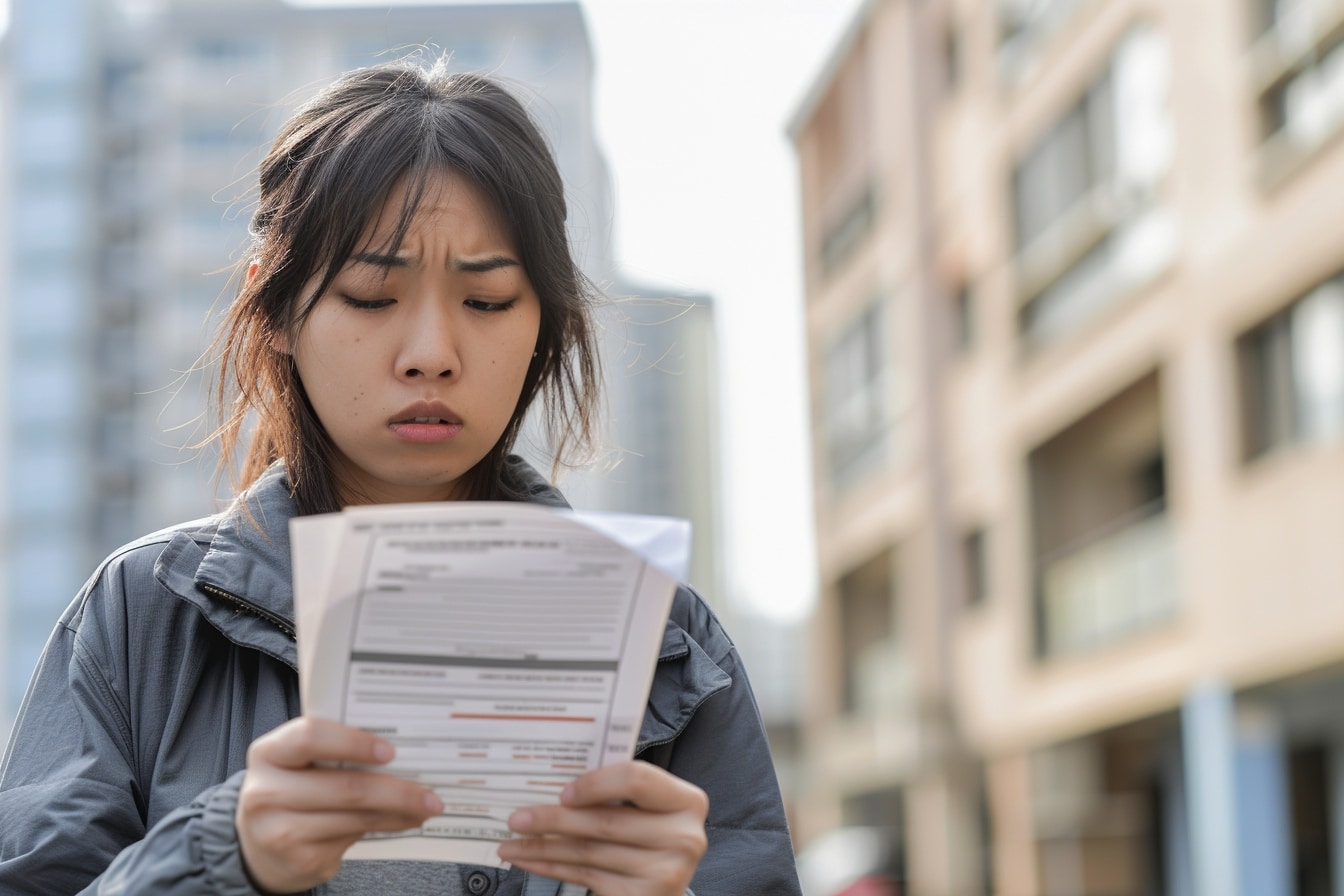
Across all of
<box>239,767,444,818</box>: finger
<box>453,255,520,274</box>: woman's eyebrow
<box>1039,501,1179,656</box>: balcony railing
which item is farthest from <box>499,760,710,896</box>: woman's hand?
<box>1039,501,1179,656</box>: balcony railing

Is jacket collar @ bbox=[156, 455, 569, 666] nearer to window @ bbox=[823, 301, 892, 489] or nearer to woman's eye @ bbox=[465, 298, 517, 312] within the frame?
woman's eye @ bbox=[465, 298, 517, 312]

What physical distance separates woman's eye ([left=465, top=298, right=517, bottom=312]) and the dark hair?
1.8 inches

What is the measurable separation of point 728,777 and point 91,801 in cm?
59

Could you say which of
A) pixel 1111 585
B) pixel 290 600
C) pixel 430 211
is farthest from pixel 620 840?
pixel 1111 585

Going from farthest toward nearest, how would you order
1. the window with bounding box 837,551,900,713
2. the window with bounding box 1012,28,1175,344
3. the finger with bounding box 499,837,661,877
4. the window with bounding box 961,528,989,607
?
the window with bounding box 837,551,900,713
the window with bounding box 961,528,989,607
the window with bounding box 1012,28,1175,344
the finger with bounding box 499,837,661,877

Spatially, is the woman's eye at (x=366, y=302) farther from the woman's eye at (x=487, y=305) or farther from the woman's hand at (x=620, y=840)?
the woman's hand at (x=620, y=840)

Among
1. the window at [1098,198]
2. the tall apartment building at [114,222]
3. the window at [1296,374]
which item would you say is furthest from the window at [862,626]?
the tall apartment building at [114,222]

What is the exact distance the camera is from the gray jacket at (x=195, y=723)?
1.45 meters

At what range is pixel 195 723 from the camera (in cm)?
157

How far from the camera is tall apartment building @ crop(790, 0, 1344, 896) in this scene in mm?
10945

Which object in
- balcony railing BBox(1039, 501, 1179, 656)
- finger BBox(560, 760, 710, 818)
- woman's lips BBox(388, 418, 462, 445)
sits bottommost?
finger BBox(560, 760, 710, 818)

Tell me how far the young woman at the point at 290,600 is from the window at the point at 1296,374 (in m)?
9.34

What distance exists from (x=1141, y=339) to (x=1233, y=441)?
5.12ft

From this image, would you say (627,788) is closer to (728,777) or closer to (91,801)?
(728,777)
